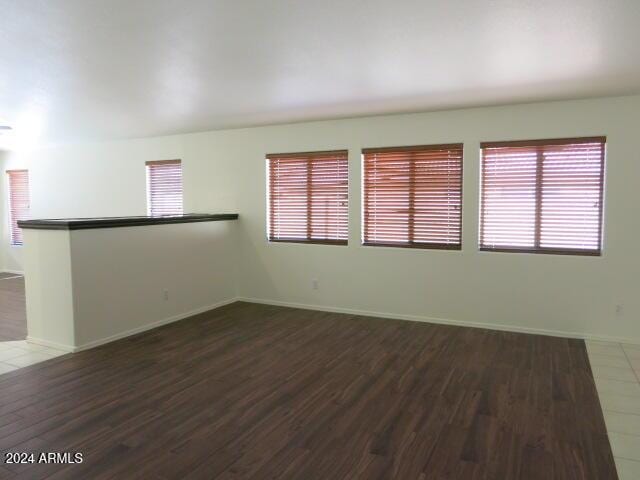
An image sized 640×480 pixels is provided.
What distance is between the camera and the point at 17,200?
8867 millimetres

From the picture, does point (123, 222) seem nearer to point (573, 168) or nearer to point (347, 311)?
point (347, 311)

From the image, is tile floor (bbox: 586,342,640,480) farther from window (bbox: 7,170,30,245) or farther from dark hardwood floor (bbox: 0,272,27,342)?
window (bbox: 7,170,30,245)

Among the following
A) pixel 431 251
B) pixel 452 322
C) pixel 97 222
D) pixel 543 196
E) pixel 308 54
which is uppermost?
pixel 308 54

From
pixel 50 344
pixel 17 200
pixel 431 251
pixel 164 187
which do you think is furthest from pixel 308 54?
pixel 17 200

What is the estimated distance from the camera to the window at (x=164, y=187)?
700cm

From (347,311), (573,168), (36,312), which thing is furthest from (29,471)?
(573,168)

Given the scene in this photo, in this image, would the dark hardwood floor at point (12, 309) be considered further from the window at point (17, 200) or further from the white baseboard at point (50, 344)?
the window at point (17, 200)

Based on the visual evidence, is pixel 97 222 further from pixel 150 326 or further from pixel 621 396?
pixel 621 396

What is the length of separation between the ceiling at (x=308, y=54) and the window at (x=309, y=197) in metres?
0.88

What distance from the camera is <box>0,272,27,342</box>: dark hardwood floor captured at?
16.2 ft

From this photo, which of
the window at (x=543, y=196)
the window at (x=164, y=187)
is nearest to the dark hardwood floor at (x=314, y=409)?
the window at (x=543, y=196)

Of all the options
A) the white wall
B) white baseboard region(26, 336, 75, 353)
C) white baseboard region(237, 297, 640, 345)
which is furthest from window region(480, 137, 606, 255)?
white baseboard region(26, 336, 75, 353)

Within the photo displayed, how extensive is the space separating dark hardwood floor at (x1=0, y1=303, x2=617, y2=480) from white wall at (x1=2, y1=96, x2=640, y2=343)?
51 centimetres

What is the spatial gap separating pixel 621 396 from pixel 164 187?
6.22 meters
